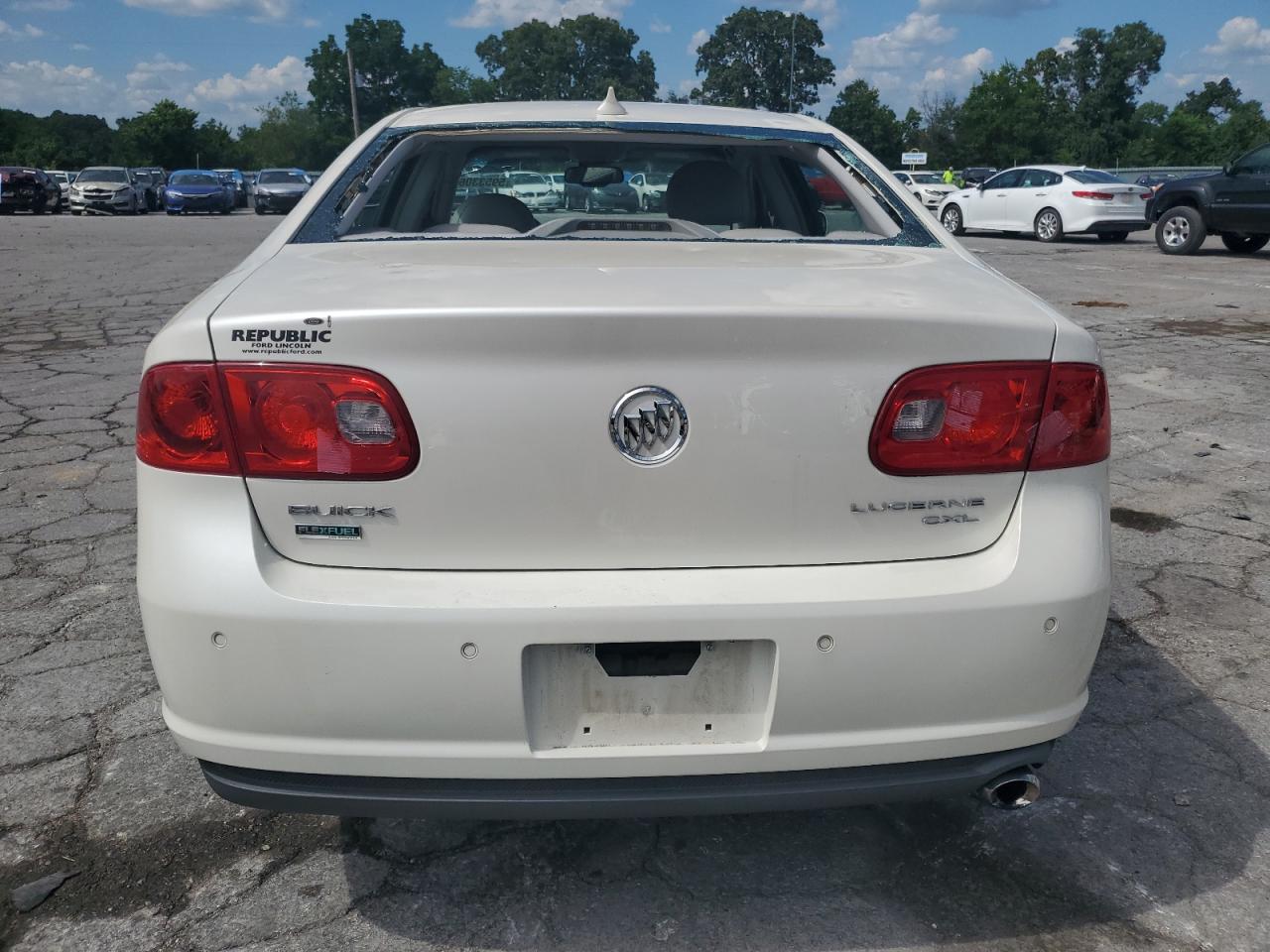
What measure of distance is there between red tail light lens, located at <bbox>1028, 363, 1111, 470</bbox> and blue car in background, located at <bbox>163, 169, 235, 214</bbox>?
113 ft

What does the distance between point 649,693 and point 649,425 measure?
17.1 inches

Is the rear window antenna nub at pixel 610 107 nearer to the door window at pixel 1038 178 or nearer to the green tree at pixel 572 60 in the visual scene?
the door window at pixel 1038 178

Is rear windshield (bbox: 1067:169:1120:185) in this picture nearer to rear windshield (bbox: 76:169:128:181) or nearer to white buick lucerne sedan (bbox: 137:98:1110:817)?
white buick lucerne sedan (bbox: 137:98:1110:817)

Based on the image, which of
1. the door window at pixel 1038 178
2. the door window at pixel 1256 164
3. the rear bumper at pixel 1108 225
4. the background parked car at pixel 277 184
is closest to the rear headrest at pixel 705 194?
the door window at pixel 1256 164

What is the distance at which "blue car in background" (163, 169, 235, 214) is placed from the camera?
32.6 metres

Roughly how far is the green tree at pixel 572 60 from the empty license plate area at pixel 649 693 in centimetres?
12445

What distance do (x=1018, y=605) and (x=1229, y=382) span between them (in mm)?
6005

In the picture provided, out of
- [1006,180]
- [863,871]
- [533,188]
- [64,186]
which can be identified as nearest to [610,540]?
[863,871]

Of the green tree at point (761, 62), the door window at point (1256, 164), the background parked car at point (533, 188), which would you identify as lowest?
the background parked car at point (533, 188)

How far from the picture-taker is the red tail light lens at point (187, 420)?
1.74 metres

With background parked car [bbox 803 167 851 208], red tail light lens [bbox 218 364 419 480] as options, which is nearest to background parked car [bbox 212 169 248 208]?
background parked car [bbox 803 167 851 208]

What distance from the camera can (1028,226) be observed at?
1958 centimetres

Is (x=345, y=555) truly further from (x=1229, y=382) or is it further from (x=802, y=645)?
(x=1229, y=382)

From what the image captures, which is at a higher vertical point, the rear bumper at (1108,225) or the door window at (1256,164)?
the door window at (1256,164)
